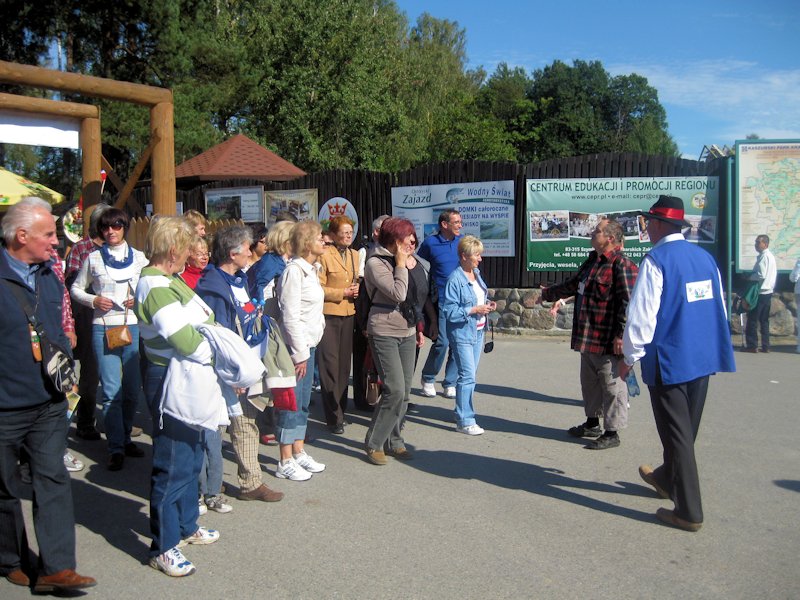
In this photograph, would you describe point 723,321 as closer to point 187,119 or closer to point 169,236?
point 169,236

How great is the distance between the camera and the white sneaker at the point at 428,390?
7887 millimetres

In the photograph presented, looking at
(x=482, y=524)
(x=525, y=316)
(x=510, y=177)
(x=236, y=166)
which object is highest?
(x=236, y=166)

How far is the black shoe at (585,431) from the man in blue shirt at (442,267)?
1.78 m

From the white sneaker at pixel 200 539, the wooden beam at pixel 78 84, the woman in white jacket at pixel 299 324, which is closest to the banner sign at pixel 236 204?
the wooden beam at pixel 78 84

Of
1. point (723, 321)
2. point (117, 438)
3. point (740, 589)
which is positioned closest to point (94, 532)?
point (117, 438)

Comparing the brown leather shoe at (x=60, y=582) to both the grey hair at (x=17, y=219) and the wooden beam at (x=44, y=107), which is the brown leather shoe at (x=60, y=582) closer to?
the grey hair at (x=17, y=219)

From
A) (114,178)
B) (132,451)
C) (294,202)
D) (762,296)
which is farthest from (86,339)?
(762,296)

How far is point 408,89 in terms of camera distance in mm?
36969

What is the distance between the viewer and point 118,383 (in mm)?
5496

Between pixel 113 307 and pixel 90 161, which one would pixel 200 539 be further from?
pixel 90 161

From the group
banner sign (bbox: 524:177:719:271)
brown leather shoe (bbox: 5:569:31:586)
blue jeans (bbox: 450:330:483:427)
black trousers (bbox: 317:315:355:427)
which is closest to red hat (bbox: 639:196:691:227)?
blue jeans (bbox: 450:330:483:427)

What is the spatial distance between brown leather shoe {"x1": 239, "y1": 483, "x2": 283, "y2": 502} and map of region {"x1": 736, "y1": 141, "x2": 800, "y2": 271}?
8437mm

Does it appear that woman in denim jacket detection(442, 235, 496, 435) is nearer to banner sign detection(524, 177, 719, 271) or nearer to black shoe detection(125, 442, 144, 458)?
black shoe detection(125, 442, 144, 458)

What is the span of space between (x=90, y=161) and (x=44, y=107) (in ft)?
2.30
